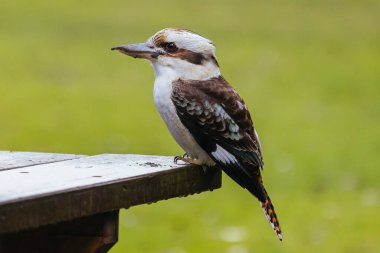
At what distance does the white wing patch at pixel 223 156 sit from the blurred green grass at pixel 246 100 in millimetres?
3863

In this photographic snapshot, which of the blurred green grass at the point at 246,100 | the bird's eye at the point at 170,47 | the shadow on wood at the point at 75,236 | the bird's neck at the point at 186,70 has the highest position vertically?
the bird's eye at the point at 170,47

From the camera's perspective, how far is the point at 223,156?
471 cm

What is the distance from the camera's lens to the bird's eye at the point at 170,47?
15.9 ft

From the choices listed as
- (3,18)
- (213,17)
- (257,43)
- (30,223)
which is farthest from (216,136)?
(213,17)

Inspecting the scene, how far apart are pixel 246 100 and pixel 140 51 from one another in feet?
34.9

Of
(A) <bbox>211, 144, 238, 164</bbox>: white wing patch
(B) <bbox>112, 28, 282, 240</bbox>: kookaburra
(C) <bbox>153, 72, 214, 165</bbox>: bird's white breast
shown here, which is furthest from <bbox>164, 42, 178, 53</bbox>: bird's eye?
(A) <bbox>211, 144, 238, 164</bbox>: white wing patch

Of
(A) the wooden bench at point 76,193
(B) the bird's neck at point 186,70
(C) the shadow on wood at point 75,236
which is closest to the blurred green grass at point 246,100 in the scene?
(B) the bird's neck at point 186,70

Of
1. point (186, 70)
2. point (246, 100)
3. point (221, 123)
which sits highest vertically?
point (186, 70)

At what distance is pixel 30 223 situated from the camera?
324 cm

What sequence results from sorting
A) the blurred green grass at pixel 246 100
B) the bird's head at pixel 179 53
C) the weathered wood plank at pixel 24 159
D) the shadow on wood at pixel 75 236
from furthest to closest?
the blurred green grass at pixel 246 100
the bird's head at pixel 179 53
the weathered wood plank at pixel 24 159
the shadow on wood at pixel 75 236

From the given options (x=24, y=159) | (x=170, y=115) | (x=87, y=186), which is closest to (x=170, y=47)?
(x=170, y=115)

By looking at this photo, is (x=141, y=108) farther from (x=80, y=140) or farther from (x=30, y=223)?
(x=30, y=223)

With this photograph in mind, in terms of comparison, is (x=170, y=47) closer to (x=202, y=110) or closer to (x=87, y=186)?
(x=202, y=110)

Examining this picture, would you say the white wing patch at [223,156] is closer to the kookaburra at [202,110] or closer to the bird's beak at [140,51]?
the kookaburra at [202,110]
